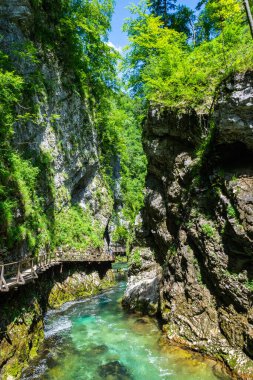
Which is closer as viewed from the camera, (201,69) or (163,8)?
(201,69)

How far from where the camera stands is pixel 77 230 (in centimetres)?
2614

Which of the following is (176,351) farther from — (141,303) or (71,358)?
(141,303)

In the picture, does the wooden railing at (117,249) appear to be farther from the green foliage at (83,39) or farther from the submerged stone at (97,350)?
the submerged stone at (97,350)

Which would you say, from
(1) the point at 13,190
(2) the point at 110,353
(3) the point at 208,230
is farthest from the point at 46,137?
(2) the point at 110,353

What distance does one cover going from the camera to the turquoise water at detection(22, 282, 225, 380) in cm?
1011

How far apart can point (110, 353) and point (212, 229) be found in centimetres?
647

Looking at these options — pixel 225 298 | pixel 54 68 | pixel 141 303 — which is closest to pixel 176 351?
pixel 225 298

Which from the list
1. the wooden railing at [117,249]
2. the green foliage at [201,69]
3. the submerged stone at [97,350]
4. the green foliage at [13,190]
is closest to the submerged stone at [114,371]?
the submerged stone at [97,350]

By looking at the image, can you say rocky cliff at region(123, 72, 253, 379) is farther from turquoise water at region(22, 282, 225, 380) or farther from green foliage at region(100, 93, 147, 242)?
green foliage at region(100, 93, 147, 242)

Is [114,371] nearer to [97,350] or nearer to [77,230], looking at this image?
[97,350]

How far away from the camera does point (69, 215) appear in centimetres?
2617

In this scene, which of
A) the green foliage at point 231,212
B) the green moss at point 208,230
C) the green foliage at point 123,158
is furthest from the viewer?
the green foliage at point 123,158

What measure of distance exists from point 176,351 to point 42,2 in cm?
2696

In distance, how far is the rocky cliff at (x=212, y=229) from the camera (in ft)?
33.6
